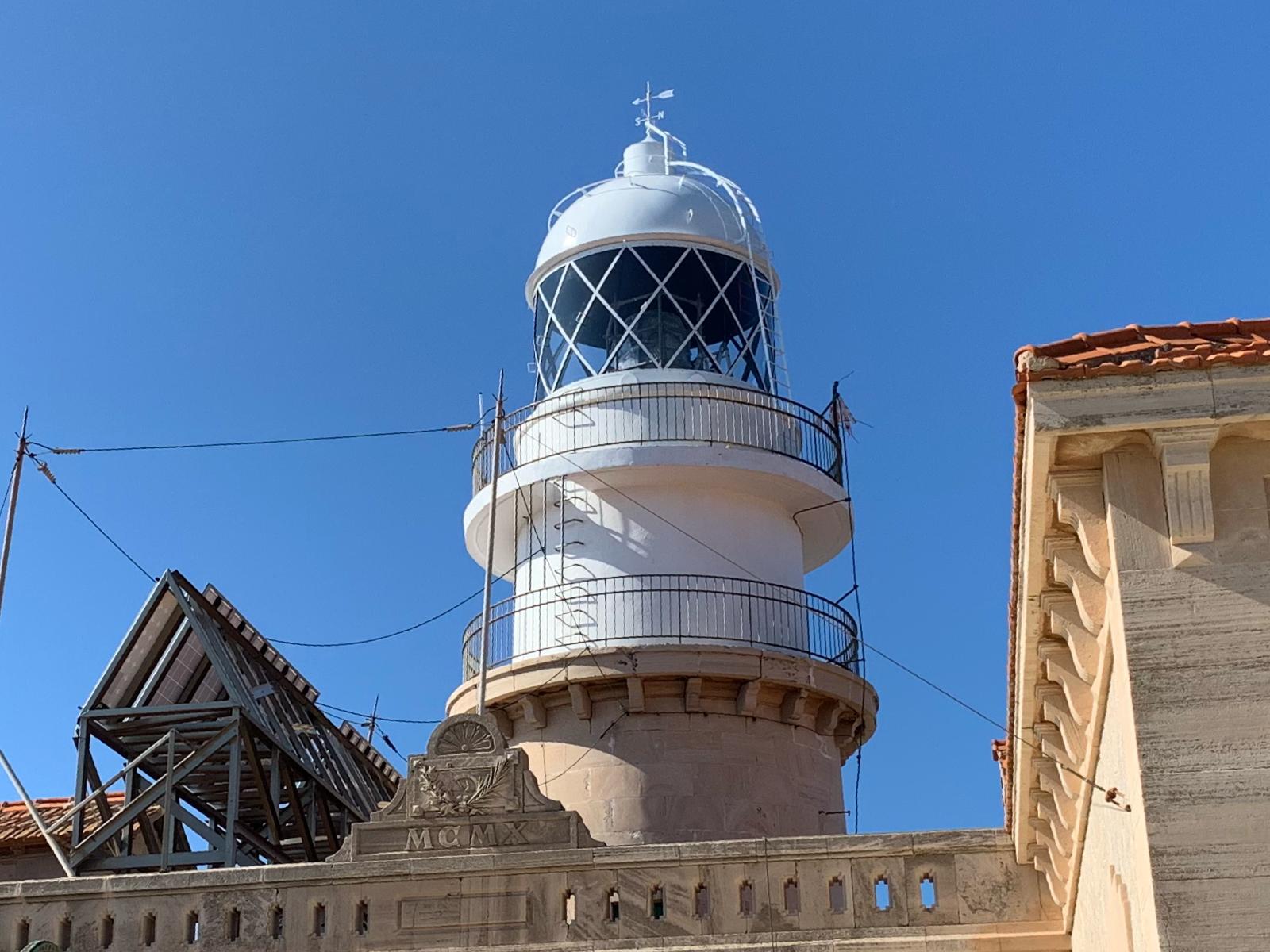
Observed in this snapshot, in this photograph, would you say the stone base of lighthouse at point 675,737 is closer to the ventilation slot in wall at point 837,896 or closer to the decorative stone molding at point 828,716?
the decorative stone molding at point 828,716

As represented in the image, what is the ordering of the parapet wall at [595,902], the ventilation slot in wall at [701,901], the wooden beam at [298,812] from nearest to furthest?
the parapet wall at [595,902] → the ventilation slot in wall at [701,901] → the wooden beam at [298,812]

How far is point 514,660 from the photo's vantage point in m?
20.1

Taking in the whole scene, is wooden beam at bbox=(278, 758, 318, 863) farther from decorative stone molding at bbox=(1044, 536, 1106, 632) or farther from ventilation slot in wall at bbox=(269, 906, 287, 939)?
decorative stone molding at bbox=(1044, 536, 1106, 632)

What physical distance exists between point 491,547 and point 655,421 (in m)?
2.41

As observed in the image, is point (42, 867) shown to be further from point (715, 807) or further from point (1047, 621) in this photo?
point (1047, 621)

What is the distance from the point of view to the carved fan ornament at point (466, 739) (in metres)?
15.8

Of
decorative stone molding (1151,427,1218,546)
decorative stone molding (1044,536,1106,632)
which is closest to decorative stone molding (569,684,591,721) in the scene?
decorative stone molding (1044,536,1106,632)

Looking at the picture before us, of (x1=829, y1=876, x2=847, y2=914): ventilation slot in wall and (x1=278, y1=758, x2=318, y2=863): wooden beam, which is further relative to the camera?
(x1=278, y1=758, x2=318, y2=863): wooden beam

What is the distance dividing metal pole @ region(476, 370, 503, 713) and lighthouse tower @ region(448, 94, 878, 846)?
218 mm

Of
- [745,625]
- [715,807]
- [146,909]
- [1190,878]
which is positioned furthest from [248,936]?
[1190,878]

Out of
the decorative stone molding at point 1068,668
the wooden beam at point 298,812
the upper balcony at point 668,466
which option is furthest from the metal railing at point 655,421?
the decorative stone molding at point 1068,668

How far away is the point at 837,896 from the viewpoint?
47.9ft

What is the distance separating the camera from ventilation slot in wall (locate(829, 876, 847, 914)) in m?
14.5

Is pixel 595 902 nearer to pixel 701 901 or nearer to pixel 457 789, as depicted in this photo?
pixel 701 901
